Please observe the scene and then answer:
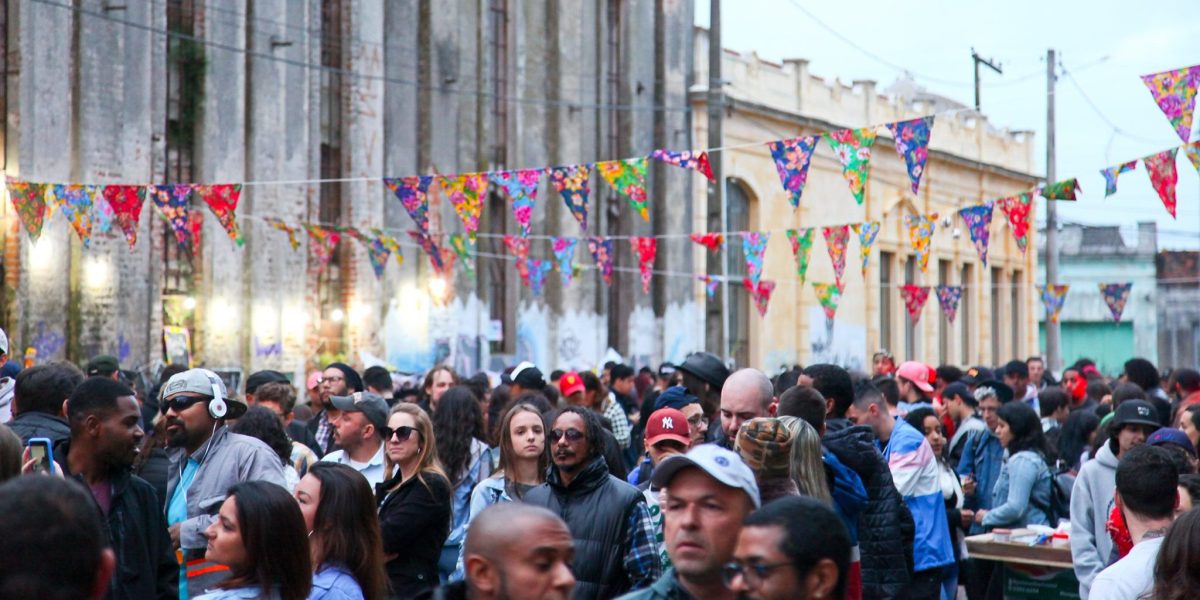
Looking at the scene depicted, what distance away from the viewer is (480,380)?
14258 mm

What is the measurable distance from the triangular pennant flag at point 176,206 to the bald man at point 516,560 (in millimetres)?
14335

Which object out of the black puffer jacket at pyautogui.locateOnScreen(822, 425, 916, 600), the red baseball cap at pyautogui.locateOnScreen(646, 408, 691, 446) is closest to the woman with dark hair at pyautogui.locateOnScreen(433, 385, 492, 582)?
the red baseball cap at pyautogui.locateOnScreen(646, 408, 691, 446)

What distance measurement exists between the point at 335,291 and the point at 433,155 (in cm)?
327

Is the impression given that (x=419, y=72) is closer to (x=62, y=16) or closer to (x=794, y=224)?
(x=62, y=16)

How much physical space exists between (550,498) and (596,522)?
13.0 inches

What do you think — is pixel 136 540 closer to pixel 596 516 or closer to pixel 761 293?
pixel 596 516

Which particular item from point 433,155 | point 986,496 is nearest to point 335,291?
point 433,155

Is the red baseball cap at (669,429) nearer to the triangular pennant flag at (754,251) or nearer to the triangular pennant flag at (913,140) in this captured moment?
the triangular pennant flag at (913,140)

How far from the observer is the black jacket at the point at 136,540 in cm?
650

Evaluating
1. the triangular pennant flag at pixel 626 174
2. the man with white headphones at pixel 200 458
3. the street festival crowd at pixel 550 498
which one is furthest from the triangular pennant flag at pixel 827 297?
the man with white headphones at pixel 200 458

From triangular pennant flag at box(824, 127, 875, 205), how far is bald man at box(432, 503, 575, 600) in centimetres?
1345

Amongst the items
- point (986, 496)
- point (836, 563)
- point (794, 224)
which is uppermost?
point (794, 224)

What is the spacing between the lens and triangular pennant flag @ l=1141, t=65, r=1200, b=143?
594 inches

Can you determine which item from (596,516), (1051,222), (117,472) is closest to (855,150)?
(596,516)
